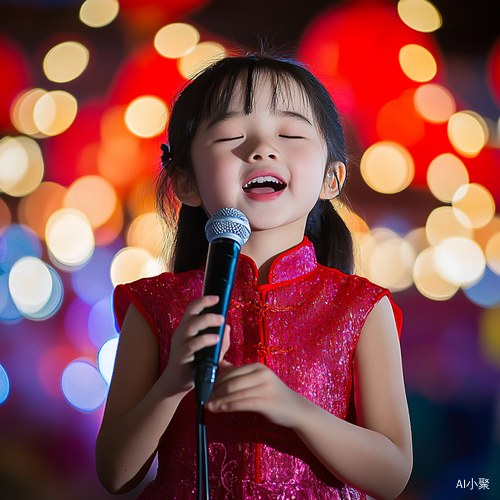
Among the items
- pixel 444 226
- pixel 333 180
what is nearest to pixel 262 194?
pixel 333 180

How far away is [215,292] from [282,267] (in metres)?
0.23

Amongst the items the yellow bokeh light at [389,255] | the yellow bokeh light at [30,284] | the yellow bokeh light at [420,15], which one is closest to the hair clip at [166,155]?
the yellow bokeh light at [389,255]

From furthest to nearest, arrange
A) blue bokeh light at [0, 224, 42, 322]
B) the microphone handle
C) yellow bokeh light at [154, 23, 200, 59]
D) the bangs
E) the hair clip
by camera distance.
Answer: yellow bokeh light at [154, 23, 200, 59]
blue bokeh light at [0, 224, 42, 322]
the hair clip
the bangs
the microphone handle

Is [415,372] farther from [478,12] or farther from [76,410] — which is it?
[478,12]

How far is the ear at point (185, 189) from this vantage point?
31.7 inches

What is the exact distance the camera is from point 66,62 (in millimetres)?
2254

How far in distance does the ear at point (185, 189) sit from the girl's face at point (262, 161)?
5 centimetres

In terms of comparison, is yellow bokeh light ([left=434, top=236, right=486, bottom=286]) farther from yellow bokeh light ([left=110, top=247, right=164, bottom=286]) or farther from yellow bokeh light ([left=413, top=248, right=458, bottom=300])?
yellow bokeh light ([left=110, top=247, right=164, bottom=286])

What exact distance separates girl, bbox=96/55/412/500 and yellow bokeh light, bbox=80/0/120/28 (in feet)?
5.60

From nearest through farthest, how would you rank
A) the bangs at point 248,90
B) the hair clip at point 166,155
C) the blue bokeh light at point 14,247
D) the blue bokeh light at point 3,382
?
the bangs at point 248,90 < the hair clip at point 166,155 < the blue bokeh light at point 3,382 < the blue bokeh light at point 14,247

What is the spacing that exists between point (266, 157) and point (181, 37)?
1797mm

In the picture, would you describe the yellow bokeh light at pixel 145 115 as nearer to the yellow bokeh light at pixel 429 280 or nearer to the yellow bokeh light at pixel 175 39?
the yellow bokeh light at pixel 175 39

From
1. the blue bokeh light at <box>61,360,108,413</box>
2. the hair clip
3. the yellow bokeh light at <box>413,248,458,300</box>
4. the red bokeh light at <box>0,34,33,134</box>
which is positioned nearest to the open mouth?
the hair clip

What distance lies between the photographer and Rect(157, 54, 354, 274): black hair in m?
0.76
